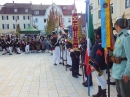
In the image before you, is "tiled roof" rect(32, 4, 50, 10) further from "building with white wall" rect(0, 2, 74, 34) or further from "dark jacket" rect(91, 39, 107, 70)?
"dark jacket" rect(91, 39, 107, 70)

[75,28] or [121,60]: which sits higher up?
[75,28]

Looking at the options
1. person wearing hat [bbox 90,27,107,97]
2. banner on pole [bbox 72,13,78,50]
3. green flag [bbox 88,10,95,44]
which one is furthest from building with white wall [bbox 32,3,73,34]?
person wearing hat [bbox 90,27,107,97]

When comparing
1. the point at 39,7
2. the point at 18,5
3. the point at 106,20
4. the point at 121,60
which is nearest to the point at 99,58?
the point at 121,60

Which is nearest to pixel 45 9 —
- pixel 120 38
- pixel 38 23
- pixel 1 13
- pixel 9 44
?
pixel 38 23

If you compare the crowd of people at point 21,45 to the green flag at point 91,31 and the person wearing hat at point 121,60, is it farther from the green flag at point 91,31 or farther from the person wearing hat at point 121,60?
the person wearing hat at point 121,60

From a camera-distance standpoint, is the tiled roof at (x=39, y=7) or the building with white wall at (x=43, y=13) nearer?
the building with white wall at (x=43, y=13)

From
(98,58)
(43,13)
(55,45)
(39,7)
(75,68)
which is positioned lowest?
(75,68)

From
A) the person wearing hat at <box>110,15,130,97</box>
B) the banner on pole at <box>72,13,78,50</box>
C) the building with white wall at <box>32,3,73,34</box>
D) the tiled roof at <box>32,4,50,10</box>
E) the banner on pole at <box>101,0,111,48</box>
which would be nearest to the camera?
the person wearing hat at <box>110,15,130,97</box>

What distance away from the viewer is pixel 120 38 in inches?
113

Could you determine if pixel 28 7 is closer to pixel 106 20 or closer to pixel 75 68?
pixel 75 68

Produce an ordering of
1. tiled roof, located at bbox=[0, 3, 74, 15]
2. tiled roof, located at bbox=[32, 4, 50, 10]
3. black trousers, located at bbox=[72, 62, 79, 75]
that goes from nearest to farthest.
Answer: black trousers, located at bbox=[72, 62, 79, 75], tiled roof, located at bbox=[0, 3, 74, 15], tiled roof, located at bbox=[32, 4, 50, 10]

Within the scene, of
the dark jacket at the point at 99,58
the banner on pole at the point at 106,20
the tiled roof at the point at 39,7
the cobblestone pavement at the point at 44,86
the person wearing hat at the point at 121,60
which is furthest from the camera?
the tiled roof at the point at 39,7

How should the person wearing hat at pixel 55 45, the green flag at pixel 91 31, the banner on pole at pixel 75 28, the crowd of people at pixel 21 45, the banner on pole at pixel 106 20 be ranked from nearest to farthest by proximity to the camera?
the banner on pole at pixel 106 20 < the green flag at pixel 91 31 < the banner on pole at pixel 75 28 < the person wearing hat at pixel 55 45 < the crowd of people at pixel 21 45

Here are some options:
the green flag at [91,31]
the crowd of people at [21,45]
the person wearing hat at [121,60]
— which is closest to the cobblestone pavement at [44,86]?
the green flag at [91,31]
